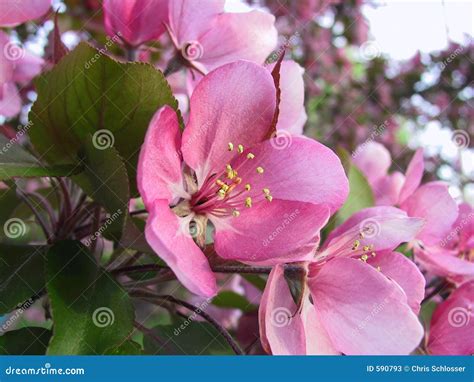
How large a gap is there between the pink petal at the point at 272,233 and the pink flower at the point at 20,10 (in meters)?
0.33

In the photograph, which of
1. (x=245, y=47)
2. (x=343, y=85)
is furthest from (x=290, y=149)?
(x=343, y=85)

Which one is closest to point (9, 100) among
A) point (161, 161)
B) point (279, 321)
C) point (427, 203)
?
point (161, 161)

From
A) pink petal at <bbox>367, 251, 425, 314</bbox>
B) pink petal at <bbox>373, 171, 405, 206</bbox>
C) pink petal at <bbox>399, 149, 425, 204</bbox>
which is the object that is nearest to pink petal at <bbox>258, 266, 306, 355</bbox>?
pink petal at <bbox>367, 251, 425, 314</bbox>

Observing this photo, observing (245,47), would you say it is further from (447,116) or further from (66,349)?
(447,116)

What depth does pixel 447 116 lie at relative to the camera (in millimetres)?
2795

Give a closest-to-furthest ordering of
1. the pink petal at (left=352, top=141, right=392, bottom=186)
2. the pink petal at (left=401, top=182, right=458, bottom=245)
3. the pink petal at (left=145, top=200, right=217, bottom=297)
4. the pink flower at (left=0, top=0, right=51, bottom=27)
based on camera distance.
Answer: the pink petal at (left=145, top=200, right=217, bottom=297) < the pink flower at (left=0, top=0, right=51, bottom=27) < the pink petal at (left=401, top=182, right=458, bottom=245) < the pink petal at (left=352, top=141, right=392, bottom=186)

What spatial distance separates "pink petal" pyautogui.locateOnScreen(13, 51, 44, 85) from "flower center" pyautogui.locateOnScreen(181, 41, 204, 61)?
0.81ft

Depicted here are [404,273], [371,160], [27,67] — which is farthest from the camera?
[371,160]

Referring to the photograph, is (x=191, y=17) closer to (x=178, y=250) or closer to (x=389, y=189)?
(x=178, y=250)

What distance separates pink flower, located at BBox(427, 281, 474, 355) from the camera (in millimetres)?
682

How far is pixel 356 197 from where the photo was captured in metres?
0.91

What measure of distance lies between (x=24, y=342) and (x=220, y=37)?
0.38 m

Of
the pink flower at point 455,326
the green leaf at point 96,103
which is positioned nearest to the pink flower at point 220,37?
the green leaf at point 96,103

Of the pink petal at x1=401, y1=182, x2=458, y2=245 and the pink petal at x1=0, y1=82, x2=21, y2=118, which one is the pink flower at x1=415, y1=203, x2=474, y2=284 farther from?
the pink petal at x1=0, y1=82, x2=21, y2=118
